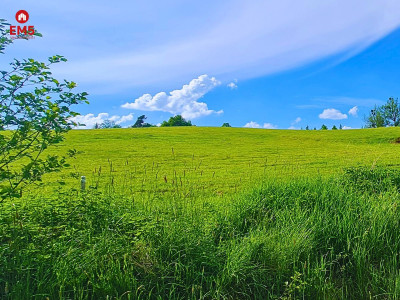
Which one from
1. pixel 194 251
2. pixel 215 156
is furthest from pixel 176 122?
pixel 194 251

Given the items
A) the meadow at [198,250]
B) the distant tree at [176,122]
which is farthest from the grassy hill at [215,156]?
the distant tree at [176,122]

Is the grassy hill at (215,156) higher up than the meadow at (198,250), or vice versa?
the grassy hill at (215,156)

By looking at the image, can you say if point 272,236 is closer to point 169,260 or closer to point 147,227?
point 169,260

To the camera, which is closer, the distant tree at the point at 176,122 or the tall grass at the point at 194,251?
the tall grass at the point at 194,251

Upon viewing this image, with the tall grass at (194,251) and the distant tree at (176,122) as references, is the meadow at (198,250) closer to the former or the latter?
the tall grass at (194,251)

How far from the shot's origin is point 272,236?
4027 millimetres

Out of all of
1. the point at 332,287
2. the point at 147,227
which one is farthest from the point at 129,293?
the point at 332,287

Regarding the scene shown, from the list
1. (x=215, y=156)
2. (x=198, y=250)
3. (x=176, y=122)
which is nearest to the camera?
(x=198, y=250)

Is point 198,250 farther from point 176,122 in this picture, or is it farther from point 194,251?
point 176,122

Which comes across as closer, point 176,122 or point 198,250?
point 198,250

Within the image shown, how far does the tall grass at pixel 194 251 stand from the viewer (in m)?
3.21

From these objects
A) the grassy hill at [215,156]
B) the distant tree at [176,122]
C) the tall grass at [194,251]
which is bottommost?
the tall grass at [194,251]

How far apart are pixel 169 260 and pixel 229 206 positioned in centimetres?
180

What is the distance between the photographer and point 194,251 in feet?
12.3
